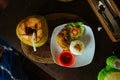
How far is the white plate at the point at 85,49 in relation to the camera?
105cm

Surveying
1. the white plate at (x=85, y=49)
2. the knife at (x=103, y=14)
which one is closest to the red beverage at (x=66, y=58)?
the white plate at (x=85, y=49)

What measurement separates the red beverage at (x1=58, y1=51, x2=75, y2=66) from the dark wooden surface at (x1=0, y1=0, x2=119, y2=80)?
2 cm

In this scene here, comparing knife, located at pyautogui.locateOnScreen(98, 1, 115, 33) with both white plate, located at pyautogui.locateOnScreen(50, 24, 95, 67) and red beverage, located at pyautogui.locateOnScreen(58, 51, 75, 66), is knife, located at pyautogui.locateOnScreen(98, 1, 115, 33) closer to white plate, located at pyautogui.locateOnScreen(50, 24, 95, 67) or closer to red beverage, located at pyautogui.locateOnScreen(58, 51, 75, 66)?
white plate, located at pyautogui.locateOnScreen(50, 24, 95, 67)

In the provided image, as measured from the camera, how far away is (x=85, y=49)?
1067 millimetres

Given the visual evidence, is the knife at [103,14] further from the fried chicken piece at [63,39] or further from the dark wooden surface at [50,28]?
the fried chicken piece at [63,39]

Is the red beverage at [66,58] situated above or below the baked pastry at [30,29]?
below

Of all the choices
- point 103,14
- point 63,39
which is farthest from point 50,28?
point 103,14

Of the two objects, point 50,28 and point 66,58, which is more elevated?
point 50,28

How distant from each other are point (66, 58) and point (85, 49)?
0.27 feet

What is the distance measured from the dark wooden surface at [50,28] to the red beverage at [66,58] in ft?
0.07

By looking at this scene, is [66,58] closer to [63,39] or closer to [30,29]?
[63,39]

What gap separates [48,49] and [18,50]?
0.39ft

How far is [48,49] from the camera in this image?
108cm

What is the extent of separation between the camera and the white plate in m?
1.05
